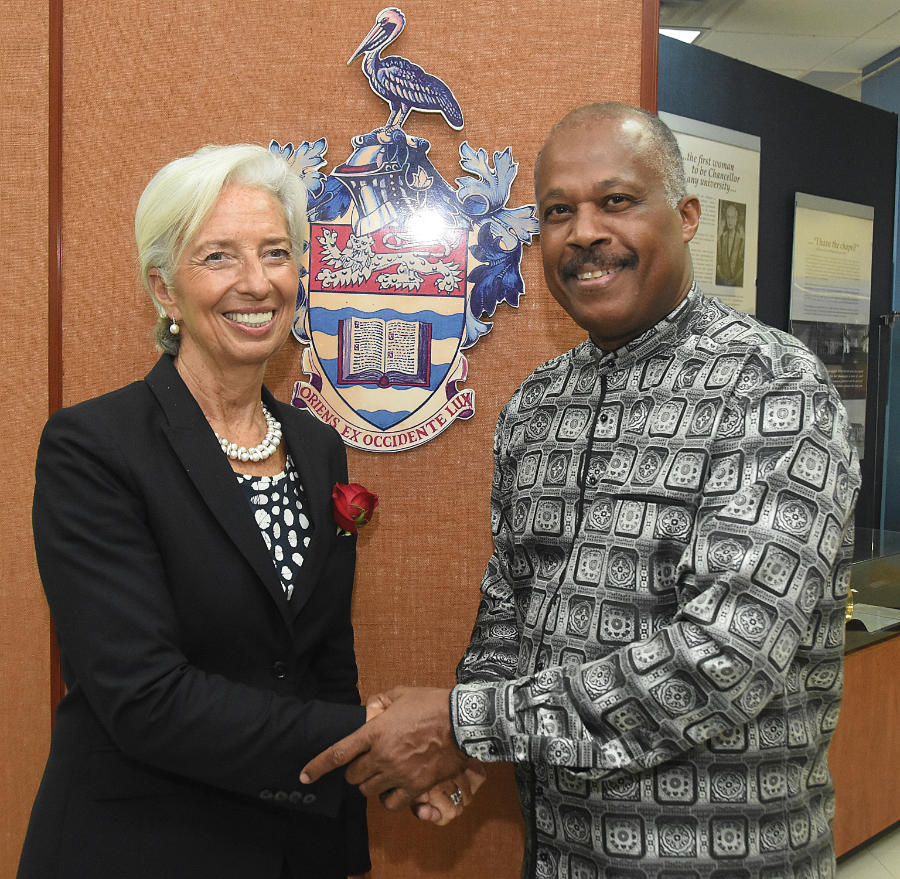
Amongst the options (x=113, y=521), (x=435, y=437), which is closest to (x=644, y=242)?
(x=435, y=437)

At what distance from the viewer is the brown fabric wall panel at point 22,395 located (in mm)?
2111

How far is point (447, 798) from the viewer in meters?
1.72

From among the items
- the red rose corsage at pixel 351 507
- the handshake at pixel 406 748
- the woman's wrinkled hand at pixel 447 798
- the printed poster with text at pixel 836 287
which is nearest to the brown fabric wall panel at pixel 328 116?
the red rose corsage at pixel 351 507

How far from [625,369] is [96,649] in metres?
1.08

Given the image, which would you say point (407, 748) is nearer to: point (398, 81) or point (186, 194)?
point (186, 194)

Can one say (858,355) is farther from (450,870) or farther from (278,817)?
(278,817)

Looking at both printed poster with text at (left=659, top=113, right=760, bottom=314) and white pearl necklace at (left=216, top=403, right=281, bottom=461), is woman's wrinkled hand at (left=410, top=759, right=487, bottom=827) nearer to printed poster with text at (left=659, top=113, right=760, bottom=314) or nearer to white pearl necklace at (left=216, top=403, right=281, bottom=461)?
white pearl necklace at (left=216, top=403, right=281, bottom=461)

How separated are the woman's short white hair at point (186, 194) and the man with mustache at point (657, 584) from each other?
0.55 meters

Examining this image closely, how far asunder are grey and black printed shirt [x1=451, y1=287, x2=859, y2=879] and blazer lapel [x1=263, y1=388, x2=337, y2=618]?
1.20 feet

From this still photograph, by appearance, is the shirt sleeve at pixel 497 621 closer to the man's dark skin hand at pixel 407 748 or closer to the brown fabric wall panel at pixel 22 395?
the man's dark skin hand at pixel 407 748

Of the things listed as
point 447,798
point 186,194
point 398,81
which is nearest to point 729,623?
point 447,798

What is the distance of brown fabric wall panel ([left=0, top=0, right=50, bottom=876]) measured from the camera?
2111 mm

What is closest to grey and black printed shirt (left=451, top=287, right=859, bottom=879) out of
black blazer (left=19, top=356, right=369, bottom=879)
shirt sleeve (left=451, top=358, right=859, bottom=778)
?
shirt sleeve (left=451, top=358, right=859, bottom=778)

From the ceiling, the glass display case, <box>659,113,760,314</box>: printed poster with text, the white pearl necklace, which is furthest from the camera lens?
the ceiling
